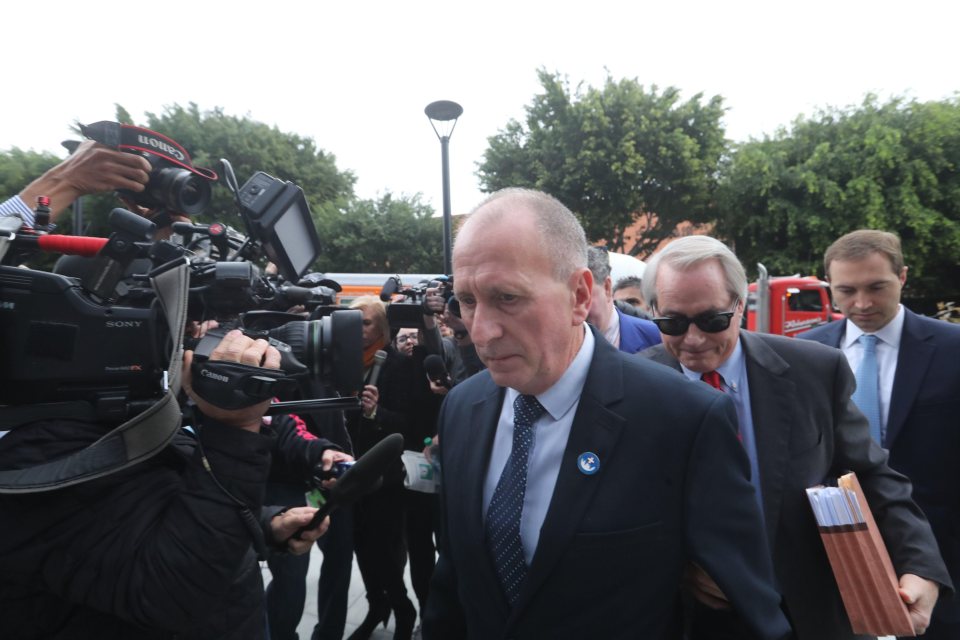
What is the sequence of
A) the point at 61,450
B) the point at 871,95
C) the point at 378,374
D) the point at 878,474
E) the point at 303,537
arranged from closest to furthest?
the point at 61,450 < the point at 303,537 < the point at 878,474 < the point at 378,374 < the point at 871,95

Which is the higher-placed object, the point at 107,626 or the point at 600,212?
the point at 600,212

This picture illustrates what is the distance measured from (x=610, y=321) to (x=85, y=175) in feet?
7.92

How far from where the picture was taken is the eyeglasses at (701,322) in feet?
6.24

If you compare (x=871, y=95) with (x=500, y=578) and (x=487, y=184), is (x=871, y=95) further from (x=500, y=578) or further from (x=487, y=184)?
(x=500, y=578)

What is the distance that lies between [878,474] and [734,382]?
0.51 metres

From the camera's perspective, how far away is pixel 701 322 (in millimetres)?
1918

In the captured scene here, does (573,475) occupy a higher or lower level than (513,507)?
higher

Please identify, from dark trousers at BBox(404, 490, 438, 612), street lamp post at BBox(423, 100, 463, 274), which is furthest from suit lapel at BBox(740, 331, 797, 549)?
street lamp post at BBox(423, 100, 463, 274)

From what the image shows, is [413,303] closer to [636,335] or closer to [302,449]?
[302,449]

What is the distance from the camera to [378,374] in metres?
3.67

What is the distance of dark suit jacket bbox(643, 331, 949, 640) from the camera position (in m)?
1.69

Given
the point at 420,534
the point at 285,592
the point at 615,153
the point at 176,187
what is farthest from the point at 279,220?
the point at 615,153

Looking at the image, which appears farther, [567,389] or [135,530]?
[567,389]

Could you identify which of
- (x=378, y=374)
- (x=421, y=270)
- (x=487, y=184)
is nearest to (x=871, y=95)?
(x=487, y=184)
